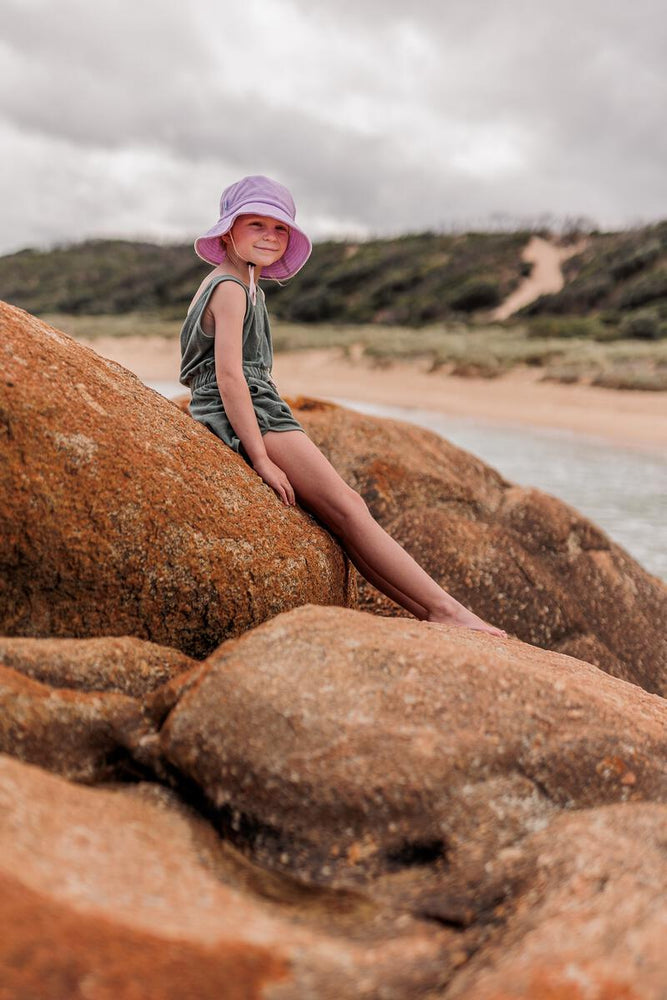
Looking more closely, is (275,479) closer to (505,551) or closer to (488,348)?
(505,551)

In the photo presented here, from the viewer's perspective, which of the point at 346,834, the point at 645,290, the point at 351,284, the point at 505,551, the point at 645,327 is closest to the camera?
the point at 346,834

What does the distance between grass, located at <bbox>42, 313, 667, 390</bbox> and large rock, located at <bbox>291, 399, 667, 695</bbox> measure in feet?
49.2

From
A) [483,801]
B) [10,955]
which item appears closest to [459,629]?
[483,801]

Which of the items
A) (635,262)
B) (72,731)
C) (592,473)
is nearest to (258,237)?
(72,731)

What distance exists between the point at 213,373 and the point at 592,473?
986 centimetres

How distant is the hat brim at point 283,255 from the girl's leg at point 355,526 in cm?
71

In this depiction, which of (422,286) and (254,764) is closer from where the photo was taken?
(254,764)

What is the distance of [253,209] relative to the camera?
2918mm

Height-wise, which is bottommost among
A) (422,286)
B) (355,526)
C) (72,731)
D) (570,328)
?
(72,731)

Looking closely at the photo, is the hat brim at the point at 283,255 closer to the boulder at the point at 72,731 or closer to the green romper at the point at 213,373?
the green romper at the point at 213,373

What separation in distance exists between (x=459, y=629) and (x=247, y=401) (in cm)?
106

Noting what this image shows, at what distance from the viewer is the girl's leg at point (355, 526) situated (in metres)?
2.88

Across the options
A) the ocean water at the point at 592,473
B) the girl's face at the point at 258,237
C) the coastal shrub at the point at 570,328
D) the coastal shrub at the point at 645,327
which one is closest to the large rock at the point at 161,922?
the girl's face at the point at 258,237

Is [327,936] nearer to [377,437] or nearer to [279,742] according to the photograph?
[279,742]
